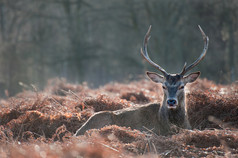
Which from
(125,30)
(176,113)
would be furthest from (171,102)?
(125,30)

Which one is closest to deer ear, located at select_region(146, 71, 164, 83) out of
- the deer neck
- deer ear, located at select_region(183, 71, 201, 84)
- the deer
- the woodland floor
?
the deer

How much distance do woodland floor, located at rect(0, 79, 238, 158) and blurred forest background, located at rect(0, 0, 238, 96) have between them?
43.8ft

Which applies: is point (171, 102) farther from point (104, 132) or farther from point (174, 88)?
point (104, 132)

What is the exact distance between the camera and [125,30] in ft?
115

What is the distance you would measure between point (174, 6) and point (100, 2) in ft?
28.1

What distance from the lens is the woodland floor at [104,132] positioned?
16.1 ft

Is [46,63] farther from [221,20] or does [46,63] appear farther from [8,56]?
[221,20]

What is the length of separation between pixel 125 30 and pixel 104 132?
29395mm

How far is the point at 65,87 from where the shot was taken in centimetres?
1538

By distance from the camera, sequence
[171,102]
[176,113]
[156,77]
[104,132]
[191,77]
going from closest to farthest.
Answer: [104,132], [171,102], [176,113], [191,77], [156,77]

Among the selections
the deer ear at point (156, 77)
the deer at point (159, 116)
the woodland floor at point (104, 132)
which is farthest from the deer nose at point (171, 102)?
the deer ear at point (156, 77)

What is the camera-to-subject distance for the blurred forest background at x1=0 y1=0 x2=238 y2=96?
915 inches

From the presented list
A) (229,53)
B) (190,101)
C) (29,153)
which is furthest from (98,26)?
(29,153)

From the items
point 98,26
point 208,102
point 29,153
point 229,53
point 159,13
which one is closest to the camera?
point 29,153
